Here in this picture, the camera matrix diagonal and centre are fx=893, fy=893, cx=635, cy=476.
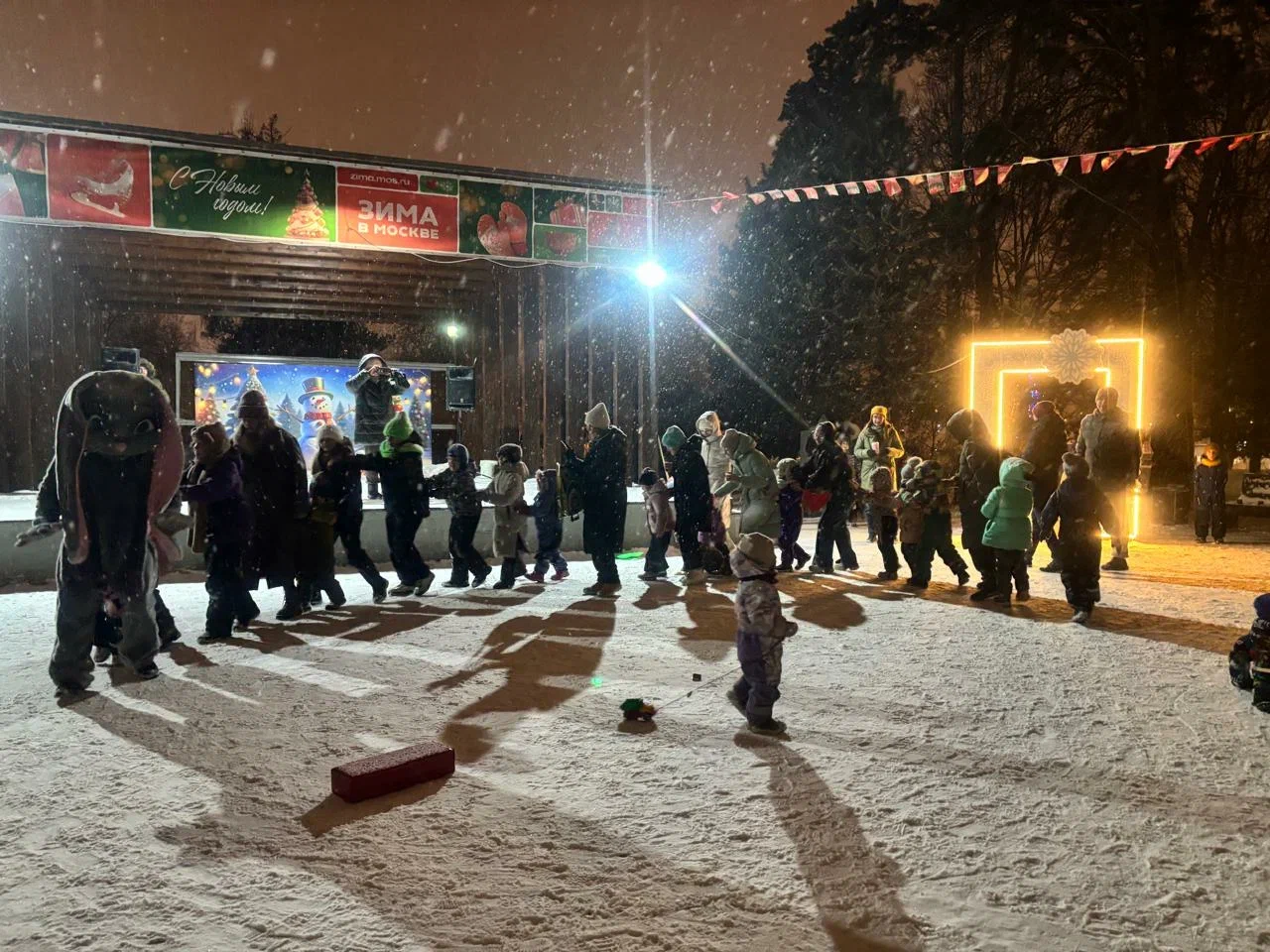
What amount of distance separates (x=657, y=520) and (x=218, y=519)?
4149mm

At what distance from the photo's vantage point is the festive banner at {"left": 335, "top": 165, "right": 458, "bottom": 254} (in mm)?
14086

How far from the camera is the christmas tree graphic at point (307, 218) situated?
13742 millimetres

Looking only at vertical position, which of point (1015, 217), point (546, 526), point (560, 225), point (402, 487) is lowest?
point (546, 526)

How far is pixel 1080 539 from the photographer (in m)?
7.04

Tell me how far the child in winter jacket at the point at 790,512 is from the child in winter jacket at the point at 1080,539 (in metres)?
2.86

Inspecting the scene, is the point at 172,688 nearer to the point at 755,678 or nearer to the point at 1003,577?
the point at 755,678

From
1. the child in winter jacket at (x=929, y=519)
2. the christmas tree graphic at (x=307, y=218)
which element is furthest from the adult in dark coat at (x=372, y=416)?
the child in winter jacket at (x=929, y=519)

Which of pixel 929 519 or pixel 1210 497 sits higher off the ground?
pixel 929 519

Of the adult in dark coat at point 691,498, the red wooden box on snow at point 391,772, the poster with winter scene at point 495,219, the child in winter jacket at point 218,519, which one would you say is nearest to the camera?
the red wooden box on snow at point 391,772

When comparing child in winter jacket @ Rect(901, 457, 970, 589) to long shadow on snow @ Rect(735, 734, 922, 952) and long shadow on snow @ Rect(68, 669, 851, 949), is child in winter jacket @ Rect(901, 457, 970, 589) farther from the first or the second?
long shadow on snow @ Rect(68, 669, 851, 949)

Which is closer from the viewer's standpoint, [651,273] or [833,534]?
[833,534]

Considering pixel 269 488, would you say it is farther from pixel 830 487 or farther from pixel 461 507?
pixel 830 487

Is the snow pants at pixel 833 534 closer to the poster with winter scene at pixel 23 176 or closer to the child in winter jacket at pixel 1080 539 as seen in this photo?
the child in winter jacket at pixel 1080 539

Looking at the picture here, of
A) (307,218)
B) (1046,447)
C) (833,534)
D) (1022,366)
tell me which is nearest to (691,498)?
(833,534)
